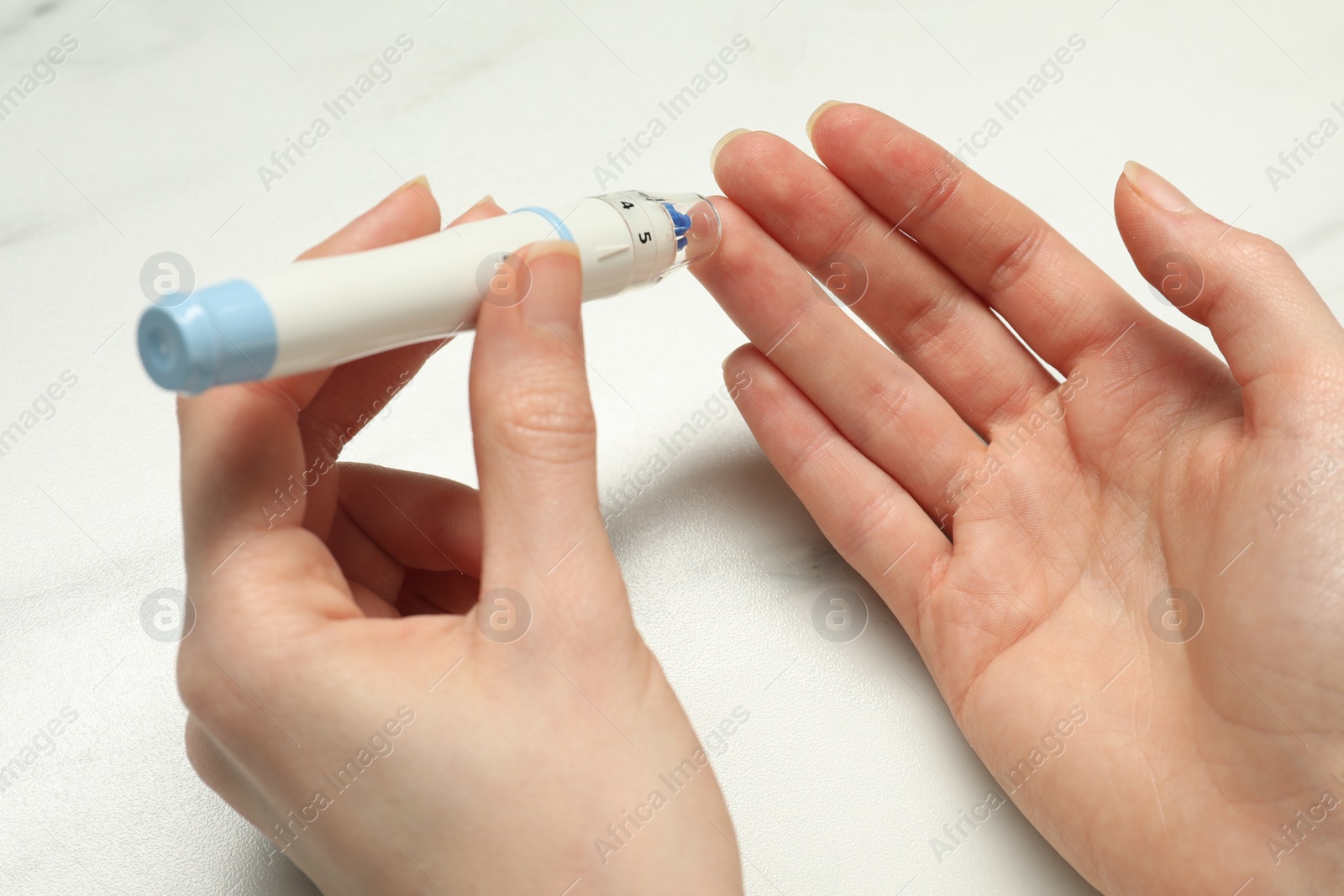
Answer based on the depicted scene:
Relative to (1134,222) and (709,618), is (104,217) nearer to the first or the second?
(709,618)

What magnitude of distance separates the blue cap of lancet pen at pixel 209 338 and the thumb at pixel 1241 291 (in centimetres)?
96

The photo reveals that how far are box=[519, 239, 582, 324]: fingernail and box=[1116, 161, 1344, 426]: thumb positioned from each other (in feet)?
2.24

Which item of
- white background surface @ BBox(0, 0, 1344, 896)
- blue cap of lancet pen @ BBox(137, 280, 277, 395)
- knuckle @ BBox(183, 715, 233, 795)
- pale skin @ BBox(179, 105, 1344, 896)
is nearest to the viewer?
blue cap of lancet pen @ BBox(137, 280, 277, 395)

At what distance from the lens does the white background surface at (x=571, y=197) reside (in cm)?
129

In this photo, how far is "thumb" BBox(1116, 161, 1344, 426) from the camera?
3.75ft

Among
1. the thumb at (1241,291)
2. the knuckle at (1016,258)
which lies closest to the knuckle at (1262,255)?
the thumb at (1241,291)

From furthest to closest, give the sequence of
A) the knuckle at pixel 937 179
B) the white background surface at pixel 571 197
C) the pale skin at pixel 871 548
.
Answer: the knuckle at pixel 937 179
the white background surface at pixel 571 197
the pale skin at pixel 871 548

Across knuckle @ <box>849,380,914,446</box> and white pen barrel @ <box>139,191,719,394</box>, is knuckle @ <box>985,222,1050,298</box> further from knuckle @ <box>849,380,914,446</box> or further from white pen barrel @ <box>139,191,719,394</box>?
white pen barrel @ <box>139,191,719,394</box>

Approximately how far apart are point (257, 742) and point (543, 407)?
1.26ft

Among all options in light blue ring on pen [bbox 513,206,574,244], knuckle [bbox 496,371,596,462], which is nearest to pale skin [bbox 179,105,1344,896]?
knuckle [bbox 496,371,596,462]

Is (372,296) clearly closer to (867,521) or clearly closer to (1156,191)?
(867,521)

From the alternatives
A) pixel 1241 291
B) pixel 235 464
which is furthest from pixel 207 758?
pixel 1241 291

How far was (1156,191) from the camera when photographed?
124 cm

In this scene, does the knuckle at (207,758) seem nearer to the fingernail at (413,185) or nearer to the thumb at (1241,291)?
the fingernail at (413,185)
